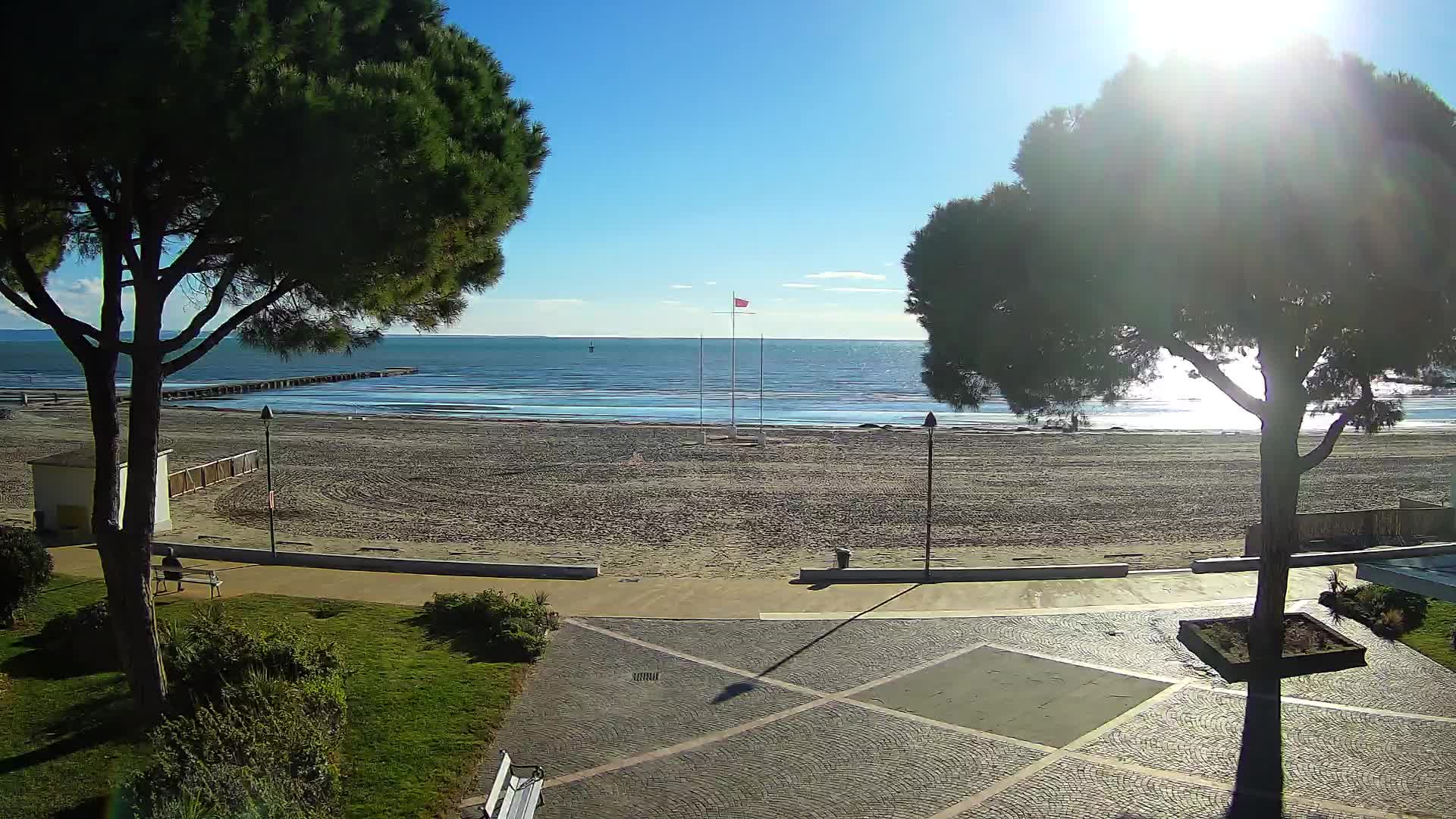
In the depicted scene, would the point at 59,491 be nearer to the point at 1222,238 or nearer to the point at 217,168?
the point at 217,168

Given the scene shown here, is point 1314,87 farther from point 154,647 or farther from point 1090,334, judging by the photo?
point 154,647

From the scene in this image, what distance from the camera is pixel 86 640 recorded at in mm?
Result: 9773

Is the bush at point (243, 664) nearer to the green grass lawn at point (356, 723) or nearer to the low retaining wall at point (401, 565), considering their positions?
the green grass lawn at point (356, 723)

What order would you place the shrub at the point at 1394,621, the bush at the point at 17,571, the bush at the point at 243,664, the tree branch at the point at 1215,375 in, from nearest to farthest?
1. the bush at the point at 243,664
2. the tree branch at the point at 1215,375
3. the bush at the point at 17,571
4. the shrub at the point at 1394,621

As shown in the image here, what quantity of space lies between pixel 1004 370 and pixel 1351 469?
A: 27.8 m

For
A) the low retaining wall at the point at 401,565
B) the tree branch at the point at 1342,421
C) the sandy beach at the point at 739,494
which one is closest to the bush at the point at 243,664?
the low retaining wall at the point at 401,565

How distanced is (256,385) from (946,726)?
8535 cm

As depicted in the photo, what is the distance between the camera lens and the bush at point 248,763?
5680 mm

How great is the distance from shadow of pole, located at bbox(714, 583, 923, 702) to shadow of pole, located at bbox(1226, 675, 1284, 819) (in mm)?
4551

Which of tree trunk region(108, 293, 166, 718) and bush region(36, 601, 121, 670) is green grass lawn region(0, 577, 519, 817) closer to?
bush region(36, 601, 121, 670)

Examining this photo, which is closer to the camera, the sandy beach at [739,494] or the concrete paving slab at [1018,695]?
the concrete paving slab at [1018,695]

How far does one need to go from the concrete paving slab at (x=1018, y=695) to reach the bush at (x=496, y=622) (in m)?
4.00

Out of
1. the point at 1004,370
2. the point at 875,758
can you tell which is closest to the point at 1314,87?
the point at 1004,370

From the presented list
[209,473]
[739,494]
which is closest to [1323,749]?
[739,494]
